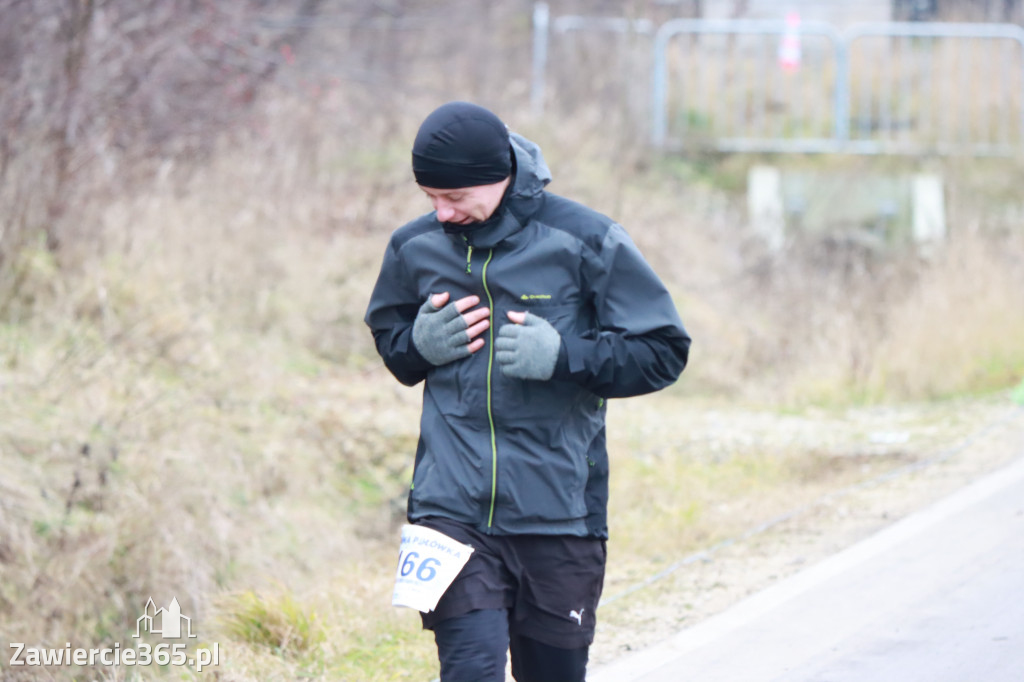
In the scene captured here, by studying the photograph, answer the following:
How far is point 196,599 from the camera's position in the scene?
554cm

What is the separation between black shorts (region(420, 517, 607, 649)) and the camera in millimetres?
3004

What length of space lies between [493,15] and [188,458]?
10531 millimetres

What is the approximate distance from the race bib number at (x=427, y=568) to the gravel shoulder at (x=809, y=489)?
1.70 m

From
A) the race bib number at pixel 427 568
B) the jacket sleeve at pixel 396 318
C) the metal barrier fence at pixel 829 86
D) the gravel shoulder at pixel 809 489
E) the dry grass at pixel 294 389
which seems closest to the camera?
the race bib number at pixel 427 568

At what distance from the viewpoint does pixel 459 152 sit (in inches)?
117

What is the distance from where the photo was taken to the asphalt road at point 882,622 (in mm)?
4230

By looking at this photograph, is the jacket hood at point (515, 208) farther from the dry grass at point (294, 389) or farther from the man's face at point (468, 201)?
the dry grass at point (294, 389)

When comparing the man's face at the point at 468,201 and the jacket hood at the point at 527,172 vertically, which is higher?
the jacket hood at the point at 527,172

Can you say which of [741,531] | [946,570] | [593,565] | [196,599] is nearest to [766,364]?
[741,531]

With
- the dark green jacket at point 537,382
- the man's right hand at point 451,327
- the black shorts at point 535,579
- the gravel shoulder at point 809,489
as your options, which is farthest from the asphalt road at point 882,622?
the man's right hand at point 451,327

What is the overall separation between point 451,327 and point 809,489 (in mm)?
4355

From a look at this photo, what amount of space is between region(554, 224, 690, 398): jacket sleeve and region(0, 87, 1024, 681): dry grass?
1851mm

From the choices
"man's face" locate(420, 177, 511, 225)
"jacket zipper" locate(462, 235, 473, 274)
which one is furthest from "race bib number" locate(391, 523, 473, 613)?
"man's face" locate(420, 177, 511, 225)

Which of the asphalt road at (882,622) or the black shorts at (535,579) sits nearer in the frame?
the black shorts at (535,579)
